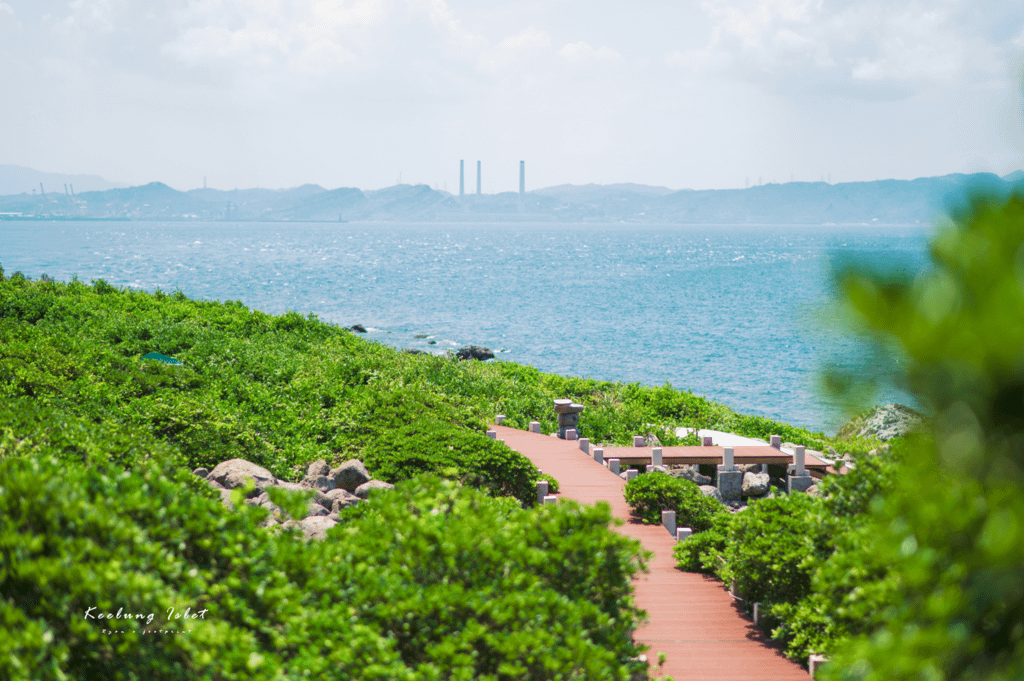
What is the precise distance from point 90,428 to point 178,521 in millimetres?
6010

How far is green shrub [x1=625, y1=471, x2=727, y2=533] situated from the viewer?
1316 centimetres

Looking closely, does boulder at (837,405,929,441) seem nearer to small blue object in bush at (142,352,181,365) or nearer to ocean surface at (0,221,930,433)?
ocean surface at (0,221,930,433)

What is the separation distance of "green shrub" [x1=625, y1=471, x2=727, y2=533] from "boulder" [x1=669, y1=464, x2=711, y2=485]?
336cm

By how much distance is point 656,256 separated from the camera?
446ft

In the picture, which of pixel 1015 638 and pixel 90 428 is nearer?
pixel 1015 638

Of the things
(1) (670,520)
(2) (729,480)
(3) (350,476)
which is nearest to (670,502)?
(1) (670,520)

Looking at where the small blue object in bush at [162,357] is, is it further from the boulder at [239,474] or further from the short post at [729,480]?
the short post at [729,480]

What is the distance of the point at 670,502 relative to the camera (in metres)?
13.3

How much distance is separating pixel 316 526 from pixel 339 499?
5.83 feet

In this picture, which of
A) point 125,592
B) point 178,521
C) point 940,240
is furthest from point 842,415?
point 178,521

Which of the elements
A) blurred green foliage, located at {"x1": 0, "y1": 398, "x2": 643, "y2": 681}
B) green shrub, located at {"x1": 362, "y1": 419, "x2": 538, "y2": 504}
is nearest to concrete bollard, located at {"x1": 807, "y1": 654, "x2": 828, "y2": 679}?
blurred green foliage, located at {"x1": 0, "y1": 398, "x2": 643, "y2": 681}

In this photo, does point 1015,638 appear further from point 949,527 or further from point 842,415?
point 842,415

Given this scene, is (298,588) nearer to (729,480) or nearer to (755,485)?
(729,480)

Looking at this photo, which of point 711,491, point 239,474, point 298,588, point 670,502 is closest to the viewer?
point 298,588
